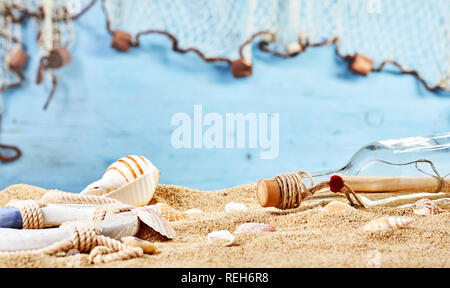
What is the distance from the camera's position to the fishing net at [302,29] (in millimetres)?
2777

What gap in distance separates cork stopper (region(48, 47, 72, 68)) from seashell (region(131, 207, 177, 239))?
1.77 m

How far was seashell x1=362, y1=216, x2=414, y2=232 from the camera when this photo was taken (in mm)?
1138

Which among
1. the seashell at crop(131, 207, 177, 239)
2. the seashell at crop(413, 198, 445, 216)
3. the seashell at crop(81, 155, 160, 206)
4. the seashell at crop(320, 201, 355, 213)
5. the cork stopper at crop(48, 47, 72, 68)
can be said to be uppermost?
the cork stopper at crop(48, 47, 72, 68)

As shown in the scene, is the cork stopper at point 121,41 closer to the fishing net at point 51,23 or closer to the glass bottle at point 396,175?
the fishing net at point 51,23

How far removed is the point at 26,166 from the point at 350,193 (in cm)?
193

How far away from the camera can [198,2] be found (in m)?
2.79

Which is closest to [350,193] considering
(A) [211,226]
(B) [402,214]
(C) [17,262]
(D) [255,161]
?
(B) [402,214]

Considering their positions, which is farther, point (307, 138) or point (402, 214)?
point (307, 138)

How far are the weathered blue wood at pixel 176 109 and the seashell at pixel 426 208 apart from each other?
4.56 feet

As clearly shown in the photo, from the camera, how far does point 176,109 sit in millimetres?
2785

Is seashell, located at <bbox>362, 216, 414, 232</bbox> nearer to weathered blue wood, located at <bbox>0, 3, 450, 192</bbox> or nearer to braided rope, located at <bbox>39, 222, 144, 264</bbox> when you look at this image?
braided rope, located at <bbox>39, 222, 144, 264</bbox>

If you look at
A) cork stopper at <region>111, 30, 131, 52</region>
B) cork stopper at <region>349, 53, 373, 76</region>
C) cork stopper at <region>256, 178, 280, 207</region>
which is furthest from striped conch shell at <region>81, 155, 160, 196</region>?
cork stopper at <region>349, 53, 373, 76</region>

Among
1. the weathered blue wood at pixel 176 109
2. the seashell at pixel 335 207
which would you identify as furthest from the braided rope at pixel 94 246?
the weathered blue wood at pixel 176 109
